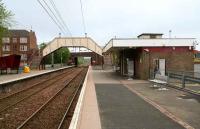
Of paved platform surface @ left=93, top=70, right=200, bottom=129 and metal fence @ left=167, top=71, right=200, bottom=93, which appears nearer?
paved platform surface @ left=93, top=70, right=200, bottom=129

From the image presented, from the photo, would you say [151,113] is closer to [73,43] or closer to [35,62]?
[73,43]

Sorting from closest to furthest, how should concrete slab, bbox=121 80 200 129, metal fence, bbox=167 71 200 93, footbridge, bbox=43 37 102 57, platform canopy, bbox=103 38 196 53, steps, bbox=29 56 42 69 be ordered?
1. concrete slab, bbox=121 80 200 129
2. metal fence, bbox=167 71 200 93
3. platform canopy, bbox=103 38 196 53
4. footbridge, bbox=43 37 102 57
5. steps, bbox=29 56 42 69

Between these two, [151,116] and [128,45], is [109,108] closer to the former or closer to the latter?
[151,116]

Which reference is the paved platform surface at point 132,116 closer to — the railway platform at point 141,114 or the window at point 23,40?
the railway platform at point 141,114

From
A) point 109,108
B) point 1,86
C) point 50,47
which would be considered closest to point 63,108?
point 109,108

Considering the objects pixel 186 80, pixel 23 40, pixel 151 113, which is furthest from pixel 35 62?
pixel 23 40

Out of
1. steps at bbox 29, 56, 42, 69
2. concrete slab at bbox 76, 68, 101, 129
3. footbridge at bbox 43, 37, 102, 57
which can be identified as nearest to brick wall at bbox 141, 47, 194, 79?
concrete slab at bbox 76, 68, 101, 129

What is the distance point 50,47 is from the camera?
66438 mm

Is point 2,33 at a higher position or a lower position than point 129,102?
higher

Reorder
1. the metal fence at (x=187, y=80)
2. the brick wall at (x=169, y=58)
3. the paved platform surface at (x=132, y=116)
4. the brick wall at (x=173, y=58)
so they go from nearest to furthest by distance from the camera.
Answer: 1. the paved platform surface at (x=132, y=116)
2. the metal fence at (x=187, y=80)
3. the brick wall at (x=169, y=58)
4. the brick wall at (x=173, y=58)

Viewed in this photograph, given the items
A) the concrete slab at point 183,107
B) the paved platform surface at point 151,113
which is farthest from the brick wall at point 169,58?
the paved platform surface at point 151,113

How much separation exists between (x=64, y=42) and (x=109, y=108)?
2098 inches

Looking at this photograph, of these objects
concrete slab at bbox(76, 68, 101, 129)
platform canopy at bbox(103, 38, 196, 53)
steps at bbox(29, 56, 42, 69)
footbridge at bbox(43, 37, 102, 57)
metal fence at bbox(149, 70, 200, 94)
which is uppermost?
footbridge at bbox(43, 37, 102, 57)

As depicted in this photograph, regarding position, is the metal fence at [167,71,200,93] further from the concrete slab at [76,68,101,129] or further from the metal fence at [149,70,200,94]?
the concrete slab at [76,68,101,129]
